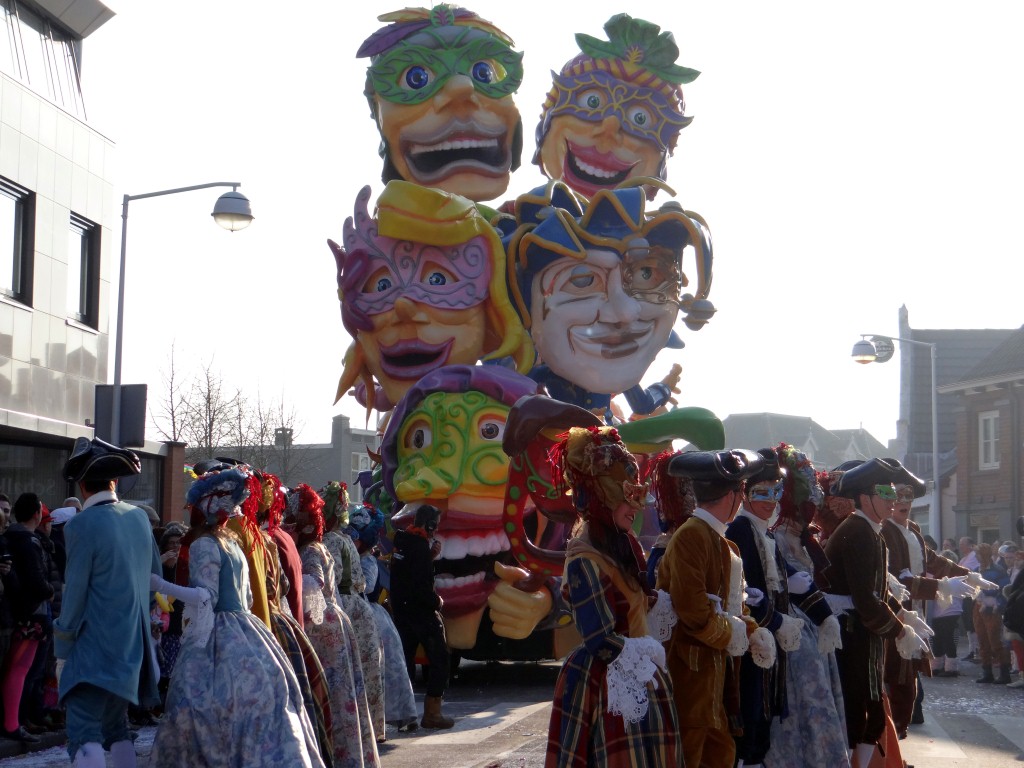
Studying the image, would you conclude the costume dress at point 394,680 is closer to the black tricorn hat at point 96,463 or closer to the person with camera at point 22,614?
the person with camera at point 22,614

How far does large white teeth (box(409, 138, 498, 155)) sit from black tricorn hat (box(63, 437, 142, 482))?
32.0ft

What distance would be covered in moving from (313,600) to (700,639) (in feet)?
9.81

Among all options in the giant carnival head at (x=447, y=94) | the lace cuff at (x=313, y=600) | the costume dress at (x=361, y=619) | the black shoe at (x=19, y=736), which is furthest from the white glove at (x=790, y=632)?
the giant carnival head at (x=447, y=94)

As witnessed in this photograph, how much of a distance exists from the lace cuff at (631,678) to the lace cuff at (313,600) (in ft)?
10.0

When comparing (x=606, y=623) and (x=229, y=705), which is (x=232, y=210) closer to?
(x=229, y=705)

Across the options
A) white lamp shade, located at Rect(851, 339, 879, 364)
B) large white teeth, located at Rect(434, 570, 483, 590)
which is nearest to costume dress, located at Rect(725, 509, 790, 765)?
large white teeth, located at Rect(434, 570, 483, 590)

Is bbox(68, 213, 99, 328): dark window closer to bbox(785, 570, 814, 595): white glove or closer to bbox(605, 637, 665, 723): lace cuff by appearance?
bbox(785, 570, 814, 595): white glove

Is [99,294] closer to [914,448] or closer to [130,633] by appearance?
[130,633]

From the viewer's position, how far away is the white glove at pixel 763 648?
22.3 ft

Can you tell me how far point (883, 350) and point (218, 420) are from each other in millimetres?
17129

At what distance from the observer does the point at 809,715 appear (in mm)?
7562

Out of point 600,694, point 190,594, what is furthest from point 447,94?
point 600,694

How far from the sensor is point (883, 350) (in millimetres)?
37125

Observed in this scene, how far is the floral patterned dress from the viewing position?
27.0 ft
